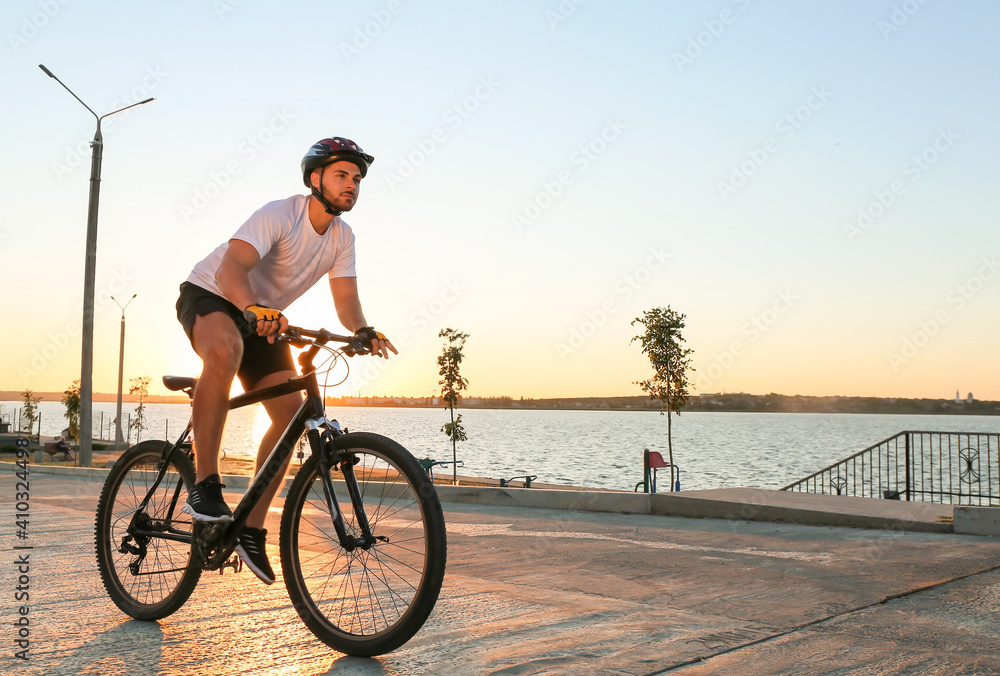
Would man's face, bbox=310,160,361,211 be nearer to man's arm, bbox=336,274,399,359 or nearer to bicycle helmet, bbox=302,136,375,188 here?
bicycle helmet, bbox=302,136,375,188

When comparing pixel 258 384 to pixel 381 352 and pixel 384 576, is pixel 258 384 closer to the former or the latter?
pixel 381 352

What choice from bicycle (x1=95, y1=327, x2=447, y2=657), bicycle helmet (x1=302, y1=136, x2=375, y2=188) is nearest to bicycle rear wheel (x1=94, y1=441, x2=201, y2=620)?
bicycle (x1=95, y1=327, x2=447, y2=657)

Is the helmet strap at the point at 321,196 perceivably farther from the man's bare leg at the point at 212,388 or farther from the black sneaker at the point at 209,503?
the black sneaker at the point at 209,503

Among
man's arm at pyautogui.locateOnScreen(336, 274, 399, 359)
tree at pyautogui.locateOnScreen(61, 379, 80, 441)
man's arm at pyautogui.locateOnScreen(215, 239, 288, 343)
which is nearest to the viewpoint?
man's arm at pyautogui.locateOnScreen(215, 239, 288, 343)

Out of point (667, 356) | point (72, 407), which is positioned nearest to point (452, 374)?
point (667, 356)

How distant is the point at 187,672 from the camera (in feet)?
9.77

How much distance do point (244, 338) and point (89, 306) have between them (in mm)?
18473

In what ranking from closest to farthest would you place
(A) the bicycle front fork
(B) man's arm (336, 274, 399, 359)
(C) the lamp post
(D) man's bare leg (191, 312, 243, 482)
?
(A) the bicycle front fork → (D) man's bare leg (191, 312, 243, 482) → (B) man's arm (336, 274, 399, 359) → (C) the lamp post

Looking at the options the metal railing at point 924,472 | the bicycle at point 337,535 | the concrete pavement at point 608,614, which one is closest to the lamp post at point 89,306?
the concrete pavement at point 608,614

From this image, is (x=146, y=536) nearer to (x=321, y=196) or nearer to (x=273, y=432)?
(x=273, y=432)

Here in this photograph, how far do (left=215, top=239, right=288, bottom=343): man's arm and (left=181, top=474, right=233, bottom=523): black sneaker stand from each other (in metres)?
0.72

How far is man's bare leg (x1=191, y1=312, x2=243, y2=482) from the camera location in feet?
11.8

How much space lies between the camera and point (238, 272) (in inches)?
139

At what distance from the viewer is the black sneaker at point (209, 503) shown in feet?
11.6
